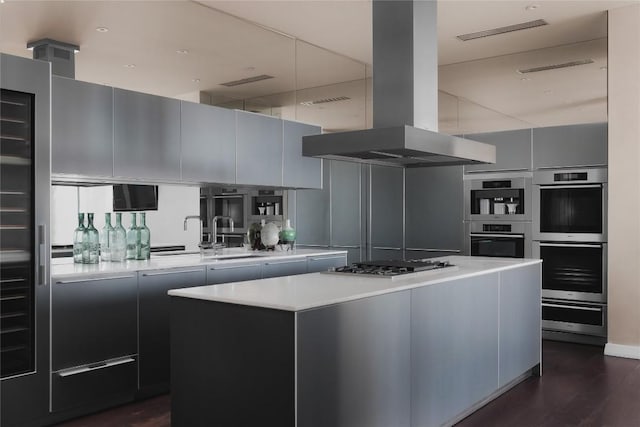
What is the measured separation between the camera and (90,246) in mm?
3818

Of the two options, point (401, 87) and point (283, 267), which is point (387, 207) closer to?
point (283, 267)

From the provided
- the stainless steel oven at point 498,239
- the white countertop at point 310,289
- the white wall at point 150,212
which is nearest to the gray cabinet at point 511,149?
the stainless steel oven at point 498,239

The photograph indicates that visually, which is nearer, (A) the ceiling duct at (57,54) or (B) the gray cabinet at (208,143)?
(A) the ceiling duct at (57,54)

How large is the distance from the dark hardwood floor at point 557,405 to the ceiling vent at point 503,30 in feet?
9.56

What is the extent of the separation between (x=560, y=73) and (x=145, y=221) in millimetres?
4328

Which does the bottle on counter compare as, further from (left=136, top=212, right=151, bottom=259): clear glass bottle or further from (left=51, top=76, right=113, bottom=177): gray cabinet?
(left=51, top=76, right=113, bottom=177): gray cabinet

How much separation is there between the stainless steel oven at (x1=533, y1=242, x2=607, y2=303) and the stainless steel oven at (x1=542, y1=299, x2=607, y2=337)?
63 millimetres

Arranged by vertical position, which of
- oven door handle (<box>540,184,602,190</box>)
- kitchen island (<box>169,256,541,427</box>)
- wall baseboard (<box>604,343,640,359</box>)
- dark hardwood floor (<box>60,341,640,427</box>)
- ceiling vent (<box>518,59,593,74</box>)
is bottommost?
dark hardwood floor (<box>60,341,640,427</box>)

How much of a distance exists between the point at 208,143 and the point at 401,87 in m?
1.80

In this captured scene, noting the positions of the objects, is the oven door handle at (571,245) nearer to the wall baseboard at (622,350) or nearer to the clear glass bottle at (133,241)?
the wall baseboard at (622,350)

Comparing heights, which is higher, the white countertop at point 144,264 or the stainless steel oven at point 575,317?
the white countertop at point 144,264

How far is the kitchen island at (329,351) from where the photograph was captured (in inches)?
93.3

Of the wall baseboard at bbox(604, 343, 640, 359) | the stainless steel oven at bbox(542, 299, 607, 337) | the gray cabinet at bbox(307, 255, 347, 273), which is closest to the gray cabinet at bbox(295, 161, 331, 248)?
the gray cabinet at bbox(307, 255, 347, 273)

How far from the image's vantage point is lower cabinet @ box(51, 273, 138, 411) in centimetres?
327
